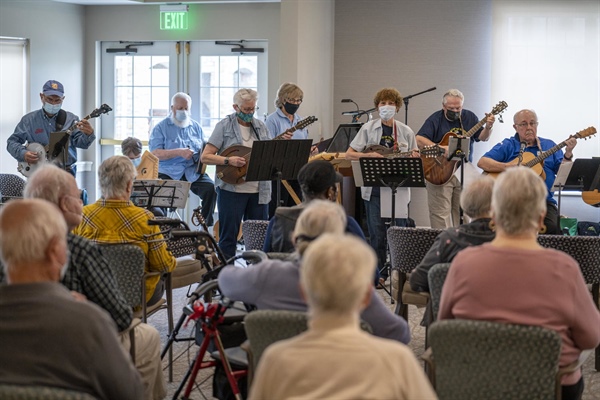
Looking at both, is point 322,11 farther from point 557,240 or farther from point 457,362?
point 457,362

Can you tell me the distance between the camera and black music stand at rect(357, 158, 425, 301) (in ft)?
22.6

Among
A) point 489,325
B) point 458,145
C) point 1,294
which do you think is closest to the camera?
point 1,294

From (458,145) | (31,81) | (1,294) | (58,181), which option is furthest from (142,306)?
(31,81)

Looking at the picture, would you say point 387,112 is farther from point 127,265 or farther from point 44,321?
point 44,321

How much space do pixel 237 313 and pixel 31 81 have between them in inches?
301

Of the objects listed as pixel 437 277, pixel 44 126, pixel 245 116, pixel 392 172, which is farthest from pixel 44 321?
pixel 44 126

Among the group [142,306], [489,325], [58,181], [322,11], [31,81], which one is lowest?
[142,306]

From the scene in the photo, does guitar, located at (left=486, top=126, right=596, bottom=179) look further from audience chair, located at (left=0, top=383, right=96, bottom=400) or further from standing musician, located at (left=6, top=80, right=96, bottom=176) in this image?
audience chair, located at (left=0, top=383, right=96, bottom=400)

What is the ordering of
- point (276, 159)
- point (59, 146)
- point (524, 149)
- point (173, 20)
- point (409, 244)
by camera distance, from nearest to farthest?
point (409, 244) → point (276, 159) → point (524, 149) → point (59, 146) → point (173, 20)

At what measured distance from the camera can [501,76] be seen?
35.7ft

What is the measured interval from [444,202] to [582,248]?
3628 millimetres

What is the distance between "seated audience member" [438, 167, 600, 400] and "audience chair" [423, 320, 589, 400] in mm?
179

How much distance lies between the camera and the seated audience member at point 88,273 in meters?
3.33

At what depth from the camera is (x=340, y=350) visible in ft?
6.49
